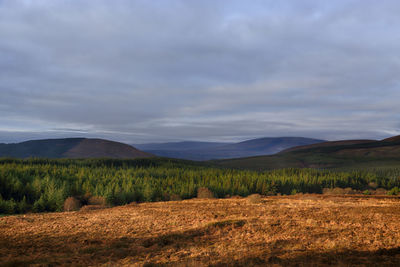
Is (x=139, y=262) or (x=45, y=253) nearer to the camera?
(x=139, y=262)

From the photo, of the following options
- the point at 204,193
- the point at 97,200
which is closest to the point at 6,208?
the point at 97,200

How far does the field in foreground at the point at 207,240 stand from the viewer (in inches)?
313

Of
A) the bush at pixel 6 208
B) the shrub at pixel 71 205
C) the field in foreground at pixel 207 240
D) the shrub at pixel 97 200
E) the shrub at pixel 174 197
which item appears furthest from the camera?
the shrub at pixel 174 197

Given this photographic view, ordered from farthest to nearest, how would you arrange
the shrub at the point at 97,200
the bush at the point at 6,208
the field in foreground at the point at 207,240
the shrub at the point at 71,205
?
the shrub at the point at 97,200
the shrub at the point at 71,205
the bush at the point at 6,208
the field in foreground at the point at 207,240

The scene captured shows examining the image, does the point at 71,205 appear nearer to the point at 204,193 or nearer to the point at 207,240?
the point at 204,193

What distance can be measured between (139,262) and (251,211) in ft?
29.2

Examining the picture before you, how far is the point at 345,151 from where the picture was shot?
140m

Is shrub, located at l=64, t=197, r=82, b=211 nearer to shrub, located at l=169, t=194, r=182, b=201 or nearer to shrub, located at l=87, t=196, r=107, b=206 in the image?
shrub, located at l=87, t=196, r=107, b=206

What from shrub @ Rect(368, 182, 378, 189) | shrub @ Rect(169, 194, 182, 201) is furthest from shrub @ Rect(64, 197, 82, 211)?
shrub @ Rect(368, 182, 378, 189)

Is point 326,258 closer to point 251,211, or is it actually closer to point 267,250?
point 267,250

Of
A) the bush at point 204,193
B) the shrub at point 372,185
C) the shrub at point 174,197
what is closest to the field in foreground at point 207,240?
the shrub at point 174,197

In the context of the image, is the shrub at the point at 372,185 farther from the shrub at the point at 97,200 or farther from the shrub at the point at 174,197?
the shrub at the point at 97,200

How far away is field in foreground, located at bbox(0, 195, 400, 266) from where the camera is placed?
7941 mm

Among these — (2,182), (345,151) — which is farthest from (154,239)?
(345,151)
